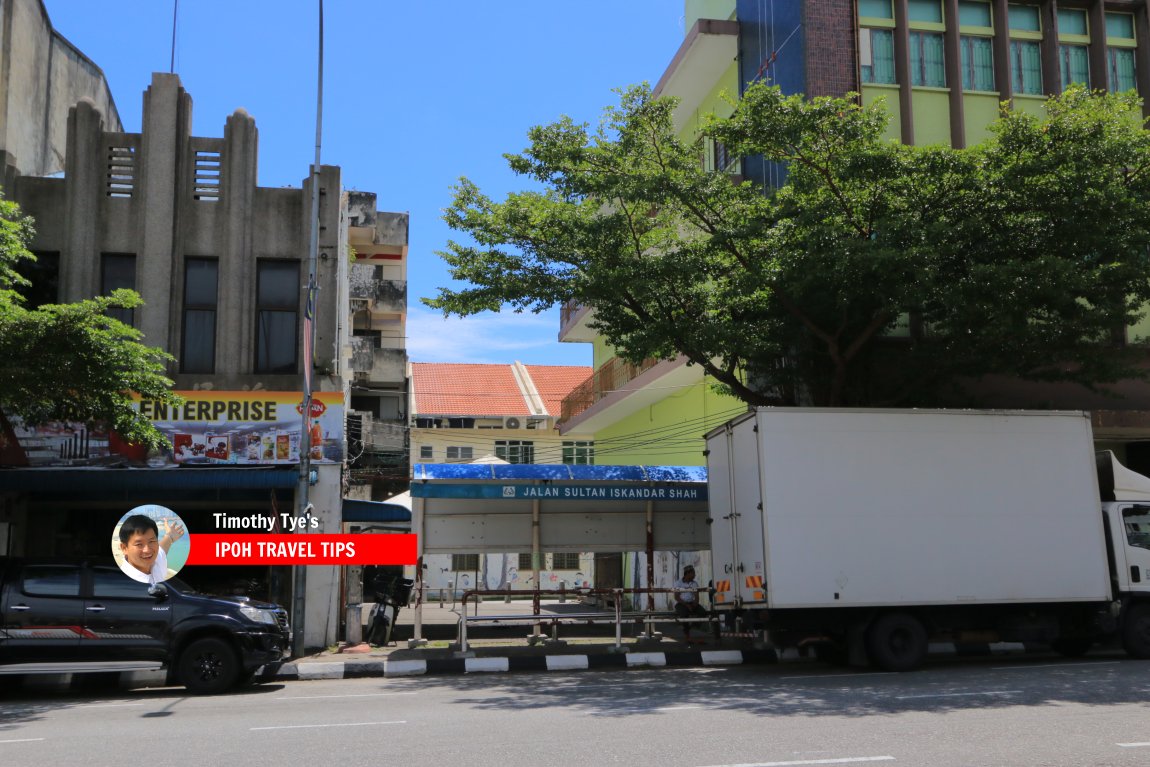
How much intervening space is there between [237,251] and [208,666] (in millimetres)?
8363

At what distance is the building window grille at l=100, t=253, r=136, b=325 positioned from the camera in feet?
62.0

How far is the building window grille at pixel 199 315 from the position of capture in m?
18.9

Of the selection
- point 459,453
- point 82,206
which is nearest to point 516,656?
point 82,206

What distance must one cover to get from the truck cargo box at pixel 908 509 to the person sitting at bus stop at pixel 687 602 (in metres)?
2.35

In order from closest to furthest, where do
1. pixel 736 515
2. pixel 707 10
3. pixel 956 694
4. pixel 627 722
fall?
pixel 627 722 < pixel 956 694 < pixel 736 515 < pixel 707 10

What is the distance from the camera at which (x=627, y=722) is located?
9859 millimetres

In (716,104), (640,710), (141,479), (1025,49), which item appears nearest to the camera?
(640,710)

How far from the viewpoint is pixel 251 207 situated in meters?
19.3

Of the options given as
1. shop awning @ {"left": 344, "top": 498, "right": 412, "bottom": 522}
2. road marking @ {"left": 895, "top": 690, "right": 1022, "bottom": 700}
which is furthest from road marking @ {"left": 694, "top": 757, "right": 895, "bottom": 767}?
shop awning @ {"left": 344, "top": 498, "right": 412, "bottom": 522}

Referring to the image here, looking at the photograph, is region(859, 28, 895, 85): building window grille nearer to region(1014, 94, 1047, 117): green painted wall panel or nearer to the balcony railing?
region(1014, 94, 1047, 117): green painted wall panel

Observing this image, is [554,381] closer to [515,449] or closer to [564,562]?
[515,449]

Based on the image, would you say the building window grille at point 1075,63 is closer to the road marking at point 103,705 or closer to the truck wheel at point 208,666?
the truck wheel at point 208,666

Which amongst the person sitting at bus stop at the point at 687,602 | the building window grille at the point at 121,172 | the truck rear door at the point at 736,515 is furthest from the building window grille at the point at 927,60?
the building window grille at the point at 121,172

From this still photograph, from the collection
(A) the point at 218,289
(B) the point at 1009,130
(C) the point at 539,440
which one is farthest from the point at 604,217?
(C) the point at 539,440
